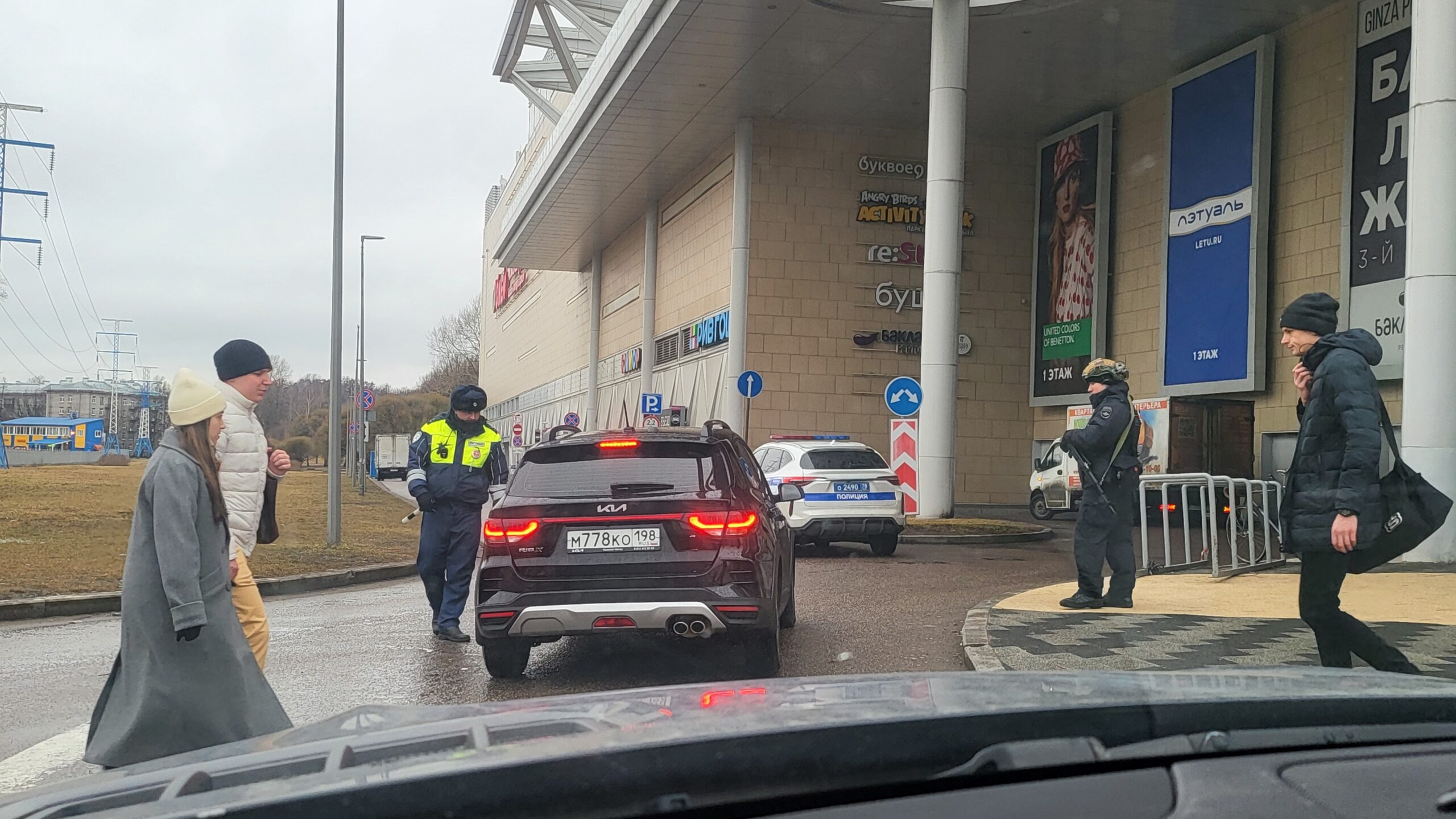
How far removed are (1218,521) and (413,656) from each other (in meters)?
8.38

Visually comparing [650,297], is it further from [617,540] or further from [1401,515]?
[1401,515]

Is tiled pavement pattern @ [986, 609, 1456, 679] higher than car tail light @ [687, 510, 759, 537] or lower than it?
lower

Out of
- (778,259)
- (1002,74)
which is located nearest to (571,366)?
(778,259)

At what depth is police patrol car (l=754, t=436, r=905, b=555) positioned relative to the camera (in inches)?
615

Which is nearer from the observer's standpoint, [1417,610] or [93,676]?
[93,676]

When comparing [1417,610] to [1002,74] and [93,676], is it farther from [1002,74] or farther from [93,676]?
[1002,74]

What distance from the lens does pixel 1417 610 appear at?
9203 millimetres

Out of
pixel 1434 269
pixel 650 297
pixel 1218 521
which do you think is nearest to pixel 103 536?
pixel 1218 521

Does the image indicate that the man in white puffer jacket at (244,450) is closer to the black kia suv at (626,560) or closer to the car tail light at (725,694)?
the black kia suv at (626,560)

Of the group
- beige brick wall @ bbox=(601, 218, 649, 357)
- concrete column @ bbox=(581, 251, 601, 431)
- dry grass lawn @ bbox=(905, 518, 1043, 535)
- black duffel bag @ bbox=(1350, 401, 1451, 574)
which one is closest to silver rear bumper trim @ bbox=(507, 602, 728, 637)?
black duffel bag @ bbox=(1350, 401, 1451, 574)

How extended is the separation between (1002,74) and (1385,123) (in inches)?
337

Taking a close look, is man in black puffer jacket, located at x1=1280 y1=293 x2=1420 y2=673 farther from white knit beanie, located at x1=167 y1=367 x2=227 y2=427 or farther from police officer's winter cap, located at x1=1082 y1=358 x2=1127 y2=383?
white knit beanie, located at x1=167 y1=367 x2=227 y2=427

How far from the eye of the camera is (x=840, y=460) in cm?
1609

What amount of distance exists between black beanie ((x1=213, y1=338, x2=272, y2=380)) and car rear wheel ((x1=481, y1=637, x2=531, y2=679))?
2.38m
